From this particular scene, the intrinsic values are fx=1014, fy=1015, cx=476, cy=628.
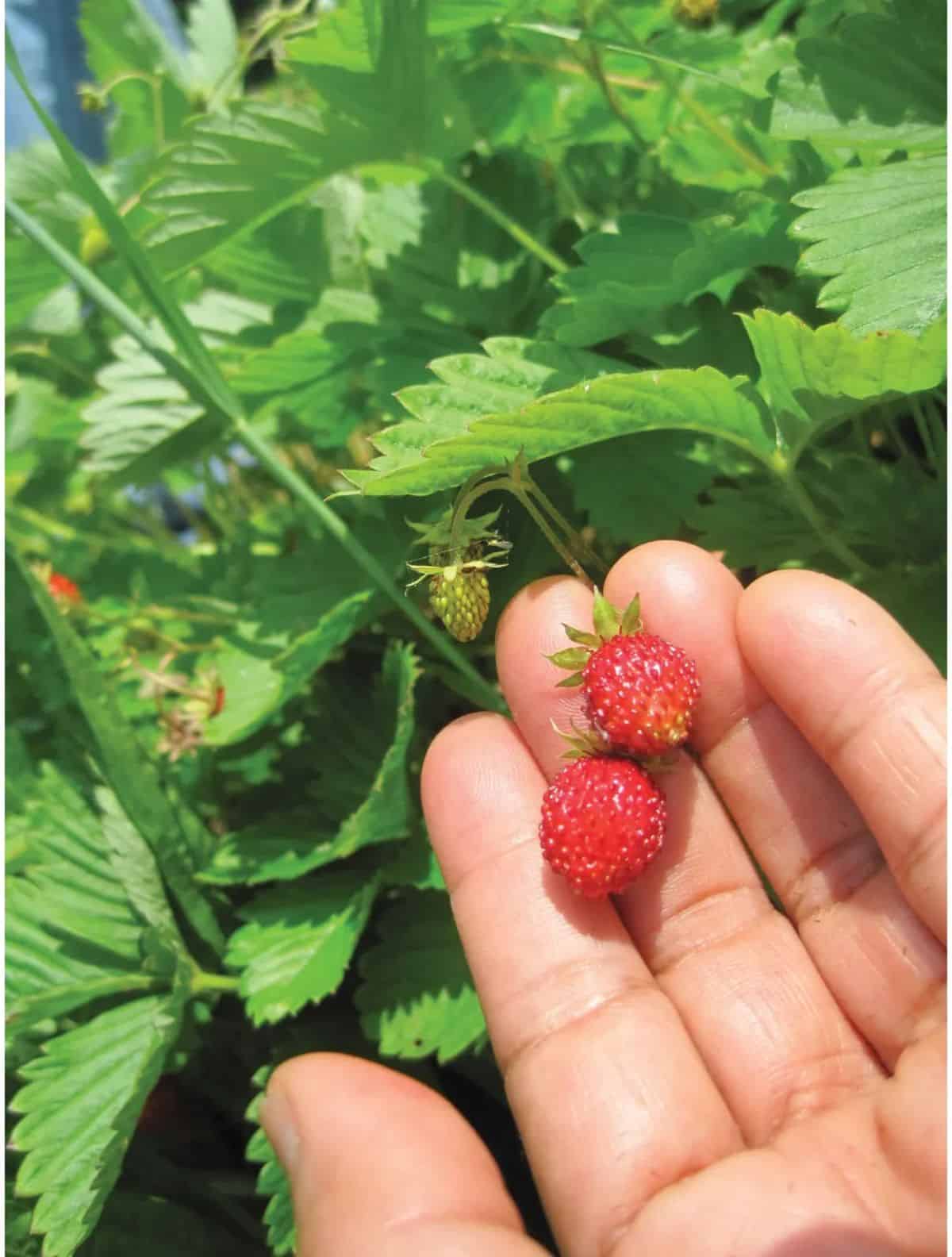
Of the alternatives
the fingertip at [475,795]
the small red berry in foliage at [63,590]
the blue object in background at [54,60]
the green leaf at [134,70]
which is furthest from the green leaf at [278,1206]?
the blue object in background at [54,60]

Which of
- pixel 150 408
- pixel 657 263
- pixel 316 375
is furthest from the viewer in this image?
pixel 150 408

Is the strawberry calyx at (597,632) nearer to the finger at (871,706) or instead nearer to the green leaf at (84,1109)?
the finger at (871,706)

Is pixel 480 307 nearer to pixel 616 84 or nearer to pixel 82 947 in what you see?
pixel 616 84

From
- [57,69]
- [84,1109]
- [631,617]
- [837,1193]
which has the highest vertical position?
[57,69]

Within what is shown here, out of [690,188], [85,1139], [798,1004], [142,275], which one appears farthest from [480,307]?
[85,1139]

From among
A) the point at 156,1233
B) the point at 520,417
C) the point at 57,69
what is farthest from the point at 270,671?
the point at 57,69

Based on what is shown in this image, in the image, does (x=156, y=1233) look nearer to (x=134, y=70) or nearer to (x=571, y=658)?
(x=571, y=658)

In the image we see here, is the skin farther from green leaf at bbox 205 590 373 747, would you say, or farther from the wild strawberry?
green leaf at bbox 205 590 373 747
